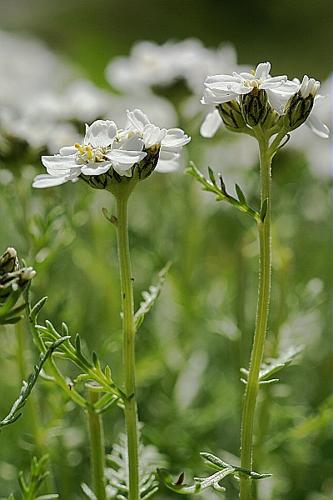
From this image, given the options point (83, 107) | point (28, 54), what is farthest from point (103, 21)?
point (83, 107)

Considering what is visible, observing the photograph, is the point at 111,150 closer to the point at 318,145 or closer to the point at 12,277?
the point at 12,277

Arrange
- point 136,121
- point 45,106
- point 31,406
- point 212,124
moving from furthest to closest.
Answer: point 45,106 → point 31,406 → point 212,124 → point 136,121

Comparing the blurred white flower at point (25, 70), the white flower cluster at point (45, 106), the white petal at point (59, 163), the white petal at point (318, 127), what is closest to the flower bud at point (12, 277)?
the white petal at point (59, 163)

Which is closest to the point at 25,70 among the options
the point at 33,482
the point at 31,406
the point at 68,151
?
the point at 31,406

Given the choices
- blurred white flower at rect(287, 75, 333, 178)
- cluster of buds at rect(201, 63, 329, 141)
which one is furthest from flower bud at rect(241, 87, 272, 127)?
blurred white flower at rect(287, 75, 333, 178)

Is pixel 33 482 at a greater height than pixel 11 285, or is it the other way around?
pixel 11 285

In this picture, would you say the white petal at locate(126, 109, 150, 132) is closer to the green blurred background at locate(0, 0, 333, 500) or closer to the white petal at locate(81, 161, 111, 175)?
the white petal at locate(81, 161, 111, 175)

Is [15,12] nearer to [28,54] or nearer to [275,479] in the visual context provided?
[28,54]
